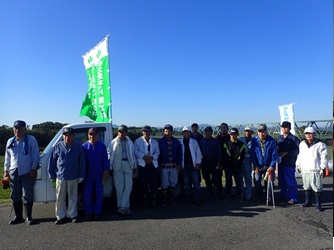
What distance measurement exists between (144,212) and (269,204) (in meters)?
2.93

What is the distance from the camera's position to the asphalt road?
438 cm

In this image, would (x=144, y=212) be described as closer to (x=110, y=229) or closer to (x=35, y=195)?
(x=110, y=229)

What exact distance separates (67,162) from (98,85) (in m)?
3.75

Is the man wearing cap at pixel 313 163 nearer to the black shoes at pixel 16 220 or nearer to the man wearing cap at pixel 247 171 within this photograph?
the man wearing cap at pixel 247 171

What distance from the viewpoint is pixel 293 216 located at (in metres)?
5.68

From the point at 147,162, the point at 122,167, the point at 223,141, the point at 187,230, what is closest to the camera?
the point at 187,230

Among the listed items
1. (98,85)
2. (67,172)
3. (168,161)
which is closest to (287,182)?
(168,161)

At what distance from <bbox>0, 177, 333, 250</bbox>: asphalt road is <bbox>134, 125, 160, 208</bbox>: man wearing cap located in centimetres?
47

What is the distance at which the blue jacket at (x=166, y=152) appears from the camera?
260 inches

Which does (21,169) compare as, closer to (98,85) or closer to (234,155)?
(98,85)

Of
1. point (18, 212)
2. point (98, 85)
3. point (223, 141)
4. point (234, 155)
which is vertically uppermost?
point (98, 85)

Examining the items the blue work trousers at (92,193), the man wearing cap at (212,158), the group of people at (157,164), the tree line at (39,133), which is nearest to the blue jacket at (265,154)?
the group of people at (157,164)

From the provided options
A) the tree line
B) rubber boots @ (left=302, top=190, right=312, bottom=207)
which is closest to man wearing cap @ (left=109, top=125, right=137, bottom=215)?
rubber boots @ (left=302, top=190, right=312, bottom=207)

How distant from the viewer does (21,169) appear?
218 inches
